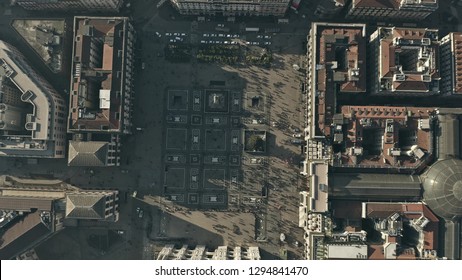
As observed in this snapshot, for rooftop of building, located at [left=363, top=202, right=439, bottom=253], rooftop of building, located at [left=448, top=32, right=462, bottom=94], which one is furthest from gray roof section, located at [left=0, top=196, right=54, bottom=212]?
rooftop of building, located at [left=448, top=32, right=462, bottom=94]

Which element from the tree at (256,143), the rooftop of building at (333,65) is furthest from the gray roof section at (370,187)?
the tree at (256,143)

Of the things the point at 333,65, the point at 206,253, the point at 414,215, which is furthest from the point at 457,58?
the point at 206,253

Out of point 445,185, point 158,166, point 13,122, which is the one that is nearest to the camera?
point 445,185

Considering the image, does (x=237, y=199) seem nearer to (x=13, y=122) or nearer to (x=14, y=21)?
(x=13, y=122)

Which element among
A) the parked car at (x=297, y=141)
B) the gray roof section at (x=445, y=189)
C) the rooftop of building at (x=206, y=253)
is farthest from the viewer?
the parked car at (x=297, y=141)

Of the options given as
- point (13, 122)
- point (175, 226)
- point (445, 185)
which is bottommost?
point (175, 226)

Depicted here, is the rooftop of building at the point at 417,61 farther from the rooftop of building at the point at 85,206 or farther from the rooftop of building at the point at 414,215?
the rooftop of building at the point at 85,206

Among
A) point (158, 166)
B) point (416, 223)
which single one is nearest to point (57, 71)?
point (158, 166)
